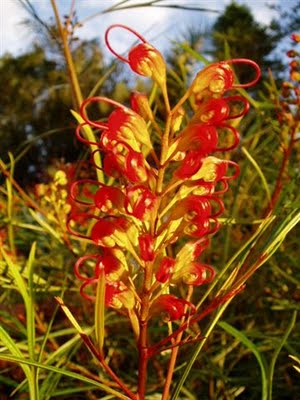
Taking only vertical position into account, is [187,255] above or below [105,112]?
above

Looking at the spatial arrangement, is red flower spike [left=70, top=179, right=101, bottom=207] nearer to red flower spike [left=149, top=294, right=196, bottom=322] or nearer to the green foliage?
red flower spike [left=149, top=294, right=196, bottom=322]

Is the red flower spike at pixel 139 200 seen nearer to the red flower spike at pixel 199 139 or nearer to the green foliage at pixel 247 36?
the red flower spike at pixel 199 139

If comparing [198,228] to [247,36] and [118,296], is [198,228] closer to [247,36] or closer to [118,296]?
[118,296]

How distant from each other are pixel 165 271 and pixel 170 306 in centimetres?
2

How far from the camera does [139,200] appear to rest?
0.35m

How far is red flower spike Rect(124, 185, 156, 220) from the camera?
35cm

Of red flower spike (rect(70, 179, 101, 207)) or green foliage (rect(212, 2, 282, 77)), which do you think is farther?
green foliage (rect(212, 2, 282, 77))

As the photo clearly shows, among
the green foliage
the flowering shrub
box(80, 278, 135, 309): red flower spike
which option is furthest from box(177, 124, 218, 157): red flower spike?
the green foliage

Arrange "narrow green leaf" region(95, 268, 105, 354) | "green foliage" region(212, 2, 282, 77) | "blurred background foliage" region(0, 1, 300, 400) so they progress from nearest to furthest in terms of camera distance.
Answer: "narrow green leaf" region(95, 268, 105, 354), "blurred background foliage" region(0, 1, 300, 400), "green foliage" region(212, 2, 282, 77)

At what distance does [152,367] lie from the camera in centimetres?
94

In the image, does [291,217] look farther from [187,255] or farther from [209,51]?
[209,51]

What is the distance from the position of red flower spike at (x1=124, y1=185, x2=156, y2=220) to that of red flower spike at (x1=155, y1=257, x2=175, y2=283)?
4 cm

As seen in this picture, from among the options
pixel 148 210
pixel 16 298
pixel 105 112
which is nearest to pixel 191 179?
pixel 148 210

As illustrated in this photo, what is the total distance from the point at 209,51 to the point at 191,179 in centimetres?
633
